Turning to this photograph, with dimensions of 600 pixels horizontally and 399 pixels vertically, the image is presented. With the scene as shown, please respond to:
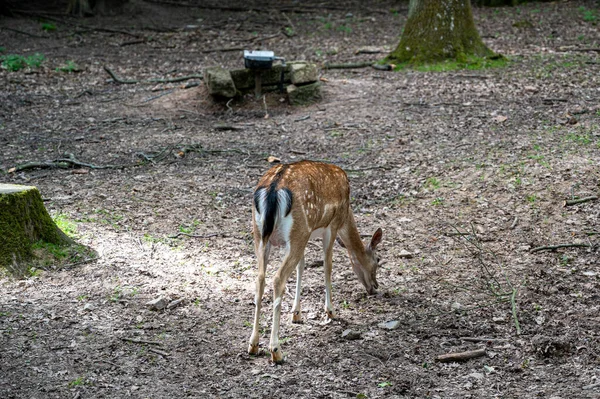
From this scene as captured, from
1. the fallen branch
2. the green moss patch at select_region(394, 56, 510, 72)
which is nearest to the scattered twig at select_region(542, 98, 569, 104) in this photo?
the green moss patch at select_region(394, 56, 510, 72)

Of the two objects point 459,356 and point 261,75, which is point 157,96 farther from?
point 459,356

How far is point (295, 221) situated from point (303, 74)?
7287mm

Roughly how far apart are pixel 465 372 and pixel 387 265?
6.76ft

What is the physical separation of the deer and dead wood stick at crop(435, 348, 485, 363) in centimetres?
114

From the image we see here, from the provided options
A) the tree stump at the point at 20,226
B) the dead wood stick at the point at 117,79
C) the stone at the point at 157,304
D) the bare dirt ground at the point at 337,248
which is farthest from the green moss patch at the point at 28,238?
the dead wood stick at the point at 117,79

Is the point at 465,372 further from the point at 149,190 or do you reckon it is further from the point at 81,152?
the point at 81,152

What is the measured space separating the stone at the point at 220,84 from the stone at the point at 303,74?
110 cm

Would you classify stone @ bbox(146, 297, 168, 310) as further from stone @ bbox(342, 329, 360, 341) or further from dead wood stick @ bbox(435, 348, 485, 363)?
dead wood stick @ bbox(435, 348, 485, 363)

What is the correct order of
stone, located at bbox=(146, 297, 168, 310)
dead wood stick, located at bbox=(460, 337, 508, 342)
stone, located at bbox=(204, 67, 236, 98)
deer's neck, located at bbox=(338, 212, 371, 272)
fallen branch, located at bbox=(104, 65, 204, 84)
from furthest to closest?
fallen branch, located at bbox=(104, 65, 204, 84)
stone, located at bbox=(204, 67, 236, 98)
deer's neck, located at bbox=(338, 212, 371, 272)
stone, located at bbox=(146, 297, 168, 310)
dead wood stick, located at bbox=(460, 337, 508, 342)

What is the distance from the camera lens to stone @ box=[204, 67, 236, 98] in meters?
12.1

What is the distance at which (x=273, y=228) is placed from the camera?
514 cm

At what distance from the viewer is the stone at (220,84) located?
12094mm

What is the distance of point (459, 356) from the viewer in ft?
16.3

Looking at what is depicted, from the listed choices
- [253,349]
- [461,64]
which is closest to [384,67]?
[461,64]
